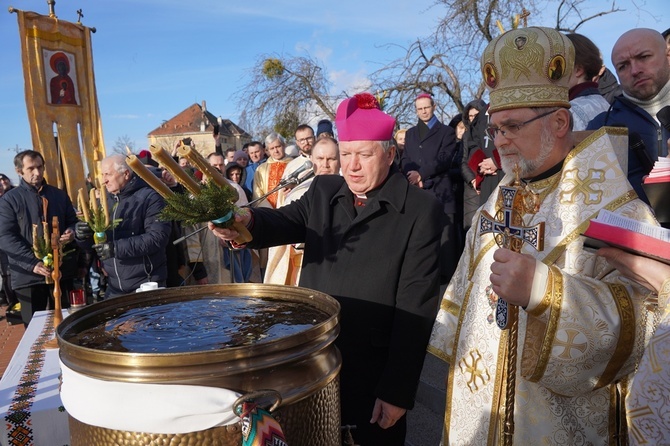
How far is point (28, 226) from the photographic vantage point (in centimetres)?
531

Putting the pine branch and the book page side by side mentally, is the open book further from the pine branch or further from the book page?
the pine branch

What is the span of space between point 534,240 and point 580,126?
1905 mm

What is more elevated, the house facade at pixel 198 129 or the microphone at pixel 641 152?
the house facade at pixel 198 129

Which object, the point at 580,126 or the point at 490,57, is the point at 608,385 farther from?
the point at 580,126

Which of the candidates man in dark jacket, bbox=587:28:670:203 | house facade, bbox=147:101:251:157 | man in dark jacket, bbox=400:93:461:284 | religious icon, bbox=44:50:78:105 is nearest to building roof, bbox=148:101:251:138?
house facade, bbox=147:101:251:157

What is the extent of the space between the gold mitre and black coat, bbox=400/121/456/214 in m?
5.00

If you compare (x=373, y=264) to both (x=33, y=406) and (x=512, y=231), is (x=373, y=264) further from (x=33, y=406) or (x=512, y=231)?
(x=33, y=406)

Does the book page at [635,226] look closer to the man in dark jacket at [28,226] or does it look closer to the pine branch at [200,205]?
the pine branch at [200,205]

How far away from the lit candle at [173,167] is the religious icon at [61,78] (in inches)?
301

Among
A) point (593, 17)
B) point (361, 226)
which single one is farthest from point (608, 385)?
point (593, 17)

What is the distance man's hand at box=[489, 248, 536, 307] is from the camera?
1.51 m

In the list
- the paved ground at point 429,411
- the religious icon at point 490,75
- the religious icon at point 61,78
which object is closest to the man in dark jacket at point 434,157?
the paved ground at point 429,411

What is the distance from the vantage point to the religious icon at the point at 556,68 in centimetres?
192

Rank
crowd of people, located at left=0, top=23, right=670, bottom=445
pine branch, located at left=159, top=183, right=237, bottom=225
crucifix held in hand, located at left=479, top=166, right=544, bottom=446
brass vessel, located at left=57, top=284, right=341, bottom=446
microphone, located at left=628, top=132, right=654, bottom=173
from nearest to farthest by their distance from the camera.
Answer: brass vessel, located at left=57, top=284, right=341, bottom=446, crucifix held in hand, located at left=479, top=166, right=544, bottom=446, crowd of people, located at left=0, top=23, right=670, bottom=445, pine branch, located at left=159, top=183, right=237, bottom=225, microphone, located at left=628, top=132, right=654, bottom=173
